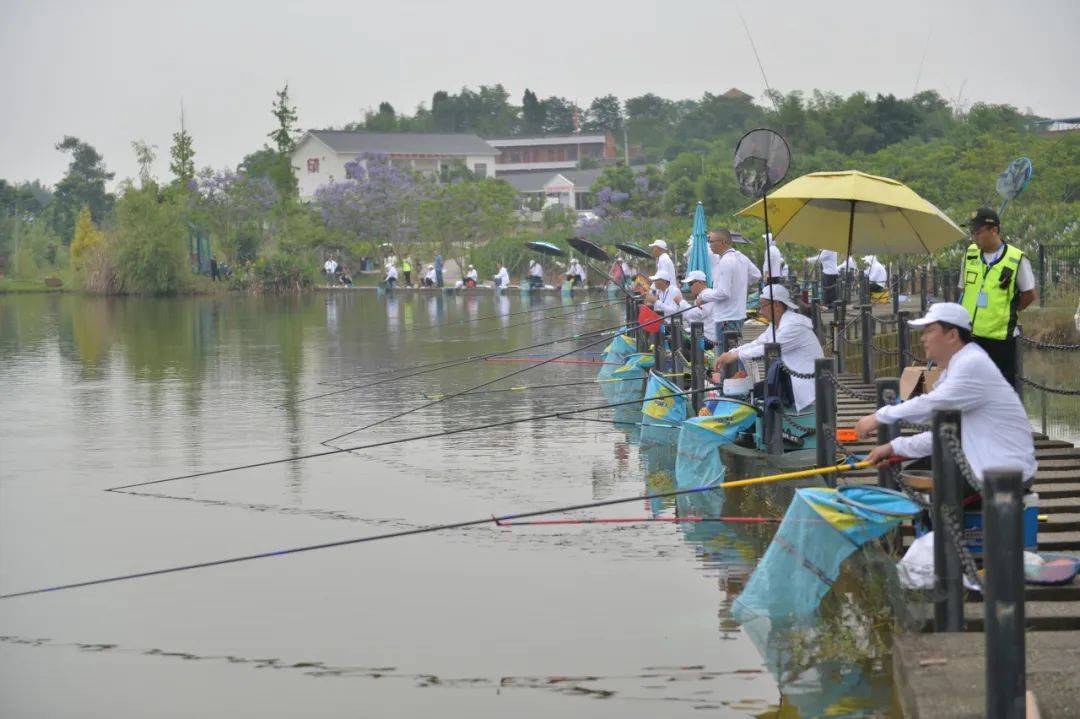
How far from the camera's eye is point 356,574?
9.65 meters

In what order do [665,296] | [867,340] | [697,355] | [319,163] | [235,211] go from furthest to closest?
[319,163] → [235,211] → [665,296] → [867,340] → [697,355]

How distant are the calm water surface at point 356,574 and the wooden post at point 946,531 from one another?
0.64m

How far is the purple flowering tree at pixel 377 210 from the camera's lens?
6462cm

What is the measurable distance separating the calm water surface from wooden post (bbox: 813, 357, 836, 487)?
44.4 inches

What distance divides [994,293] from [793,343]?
1488mm

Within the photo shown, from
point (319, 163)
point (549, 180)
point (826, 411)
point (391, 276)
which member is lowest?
point (826, 411)

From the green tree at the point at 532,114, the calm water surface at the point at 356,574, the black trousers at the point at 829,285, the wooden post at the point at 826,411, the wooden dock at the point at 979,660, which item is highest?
the green tree at the point at 532,114

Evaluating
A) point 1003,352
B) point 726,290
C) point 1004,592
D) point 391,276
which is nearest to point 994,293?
point 1003,352

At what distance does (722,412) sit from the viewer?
11.5 meters

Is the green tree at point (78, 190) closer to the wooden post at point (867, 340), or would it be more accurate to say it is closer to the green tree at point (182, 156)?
the green tree at point (182, 156)

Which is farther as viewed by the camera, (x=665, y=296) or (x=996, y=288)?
(x=665, y=296)

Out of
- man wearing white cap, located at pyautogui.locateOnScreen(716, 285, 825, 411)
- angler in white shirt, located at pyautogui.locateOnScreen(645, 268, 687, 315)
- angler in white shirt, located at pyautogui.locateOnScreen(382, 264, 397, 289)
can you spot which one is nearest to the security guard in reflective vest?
man wearing white cap, located at pyautogui.locateOnScreen(716, 285, 825, 411)

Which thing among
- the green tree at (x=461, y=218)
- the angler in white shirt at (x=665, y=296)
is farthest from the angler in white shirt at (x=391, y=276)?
the angler in white shirt at (x=665, y=296)

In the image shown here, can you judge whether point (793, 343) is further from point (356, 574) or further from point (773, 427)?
point (356, 574)
